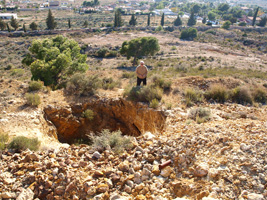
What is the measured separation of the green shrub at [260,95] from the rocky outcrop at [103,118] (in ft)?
16.2

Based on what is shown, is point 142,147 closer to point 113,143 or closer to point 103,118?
point 113,143

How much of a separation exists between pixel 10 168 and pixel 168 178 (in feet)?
11.7

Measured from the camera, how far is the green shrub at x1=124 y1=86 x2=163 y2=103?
900cm

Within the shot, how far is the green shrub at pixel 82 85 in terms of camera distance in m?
9.80

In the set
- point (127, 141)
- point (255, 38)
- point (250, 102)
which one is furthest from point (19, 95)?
point (255, 38)

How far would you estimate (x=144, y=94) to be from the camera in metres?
9.16

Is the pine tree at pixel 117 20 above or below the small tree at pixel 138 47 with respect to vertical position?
above

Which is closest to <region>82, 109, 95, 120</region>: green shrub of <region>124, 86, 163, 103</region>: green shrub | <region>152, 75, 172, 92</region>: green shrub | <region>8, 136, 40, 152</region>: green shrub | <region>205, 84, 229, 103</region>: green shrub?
<region>124, 86, 163, 103</region>: green shrub

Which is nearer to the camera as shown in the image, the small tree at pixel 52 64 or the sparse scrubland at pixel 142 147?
the sparse scrubland at pixel 142 147

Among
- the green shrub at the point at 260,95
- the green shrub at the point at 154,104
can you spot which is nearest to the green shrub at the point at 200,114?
the green shrub at the point at 154,104

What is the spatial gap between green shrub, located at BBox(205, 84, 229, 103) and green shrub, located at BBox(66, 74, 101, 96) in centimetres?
542

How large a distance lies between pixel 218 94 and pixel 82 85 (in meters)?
6.46

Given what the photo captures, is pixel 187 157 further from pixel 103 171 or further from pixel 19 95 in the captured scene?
pixel 19 95

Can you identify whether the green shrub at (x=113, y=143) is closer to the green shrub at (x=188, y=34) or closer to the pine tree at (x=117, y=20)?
the green shrub at (x=188, y=34)
